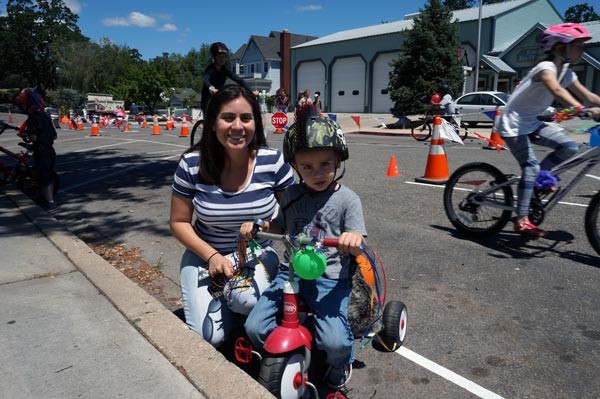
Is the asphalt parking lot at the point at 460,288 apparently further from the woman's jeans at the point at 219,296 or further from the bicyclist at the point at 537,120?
the woman's jeans at the point at 219,296

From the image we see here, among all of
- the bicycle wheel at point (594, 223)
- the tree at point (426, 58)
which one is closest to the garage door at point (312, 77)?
the tree at point (426, 58)

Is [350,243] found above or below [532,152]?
below

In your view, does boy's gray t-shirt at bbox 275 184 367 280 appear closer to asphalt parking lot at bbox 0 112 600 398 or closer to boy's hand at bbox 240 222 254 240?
boy's hand at bbox 240 222 254 240

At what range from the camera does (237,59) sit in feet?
230

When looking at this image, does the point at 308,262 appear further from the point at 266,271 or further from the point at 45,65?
the point at 45,65

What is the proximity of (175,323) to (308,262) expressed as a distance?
50.6 inches

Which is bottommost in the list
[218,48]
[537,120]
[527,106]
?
[537,120]

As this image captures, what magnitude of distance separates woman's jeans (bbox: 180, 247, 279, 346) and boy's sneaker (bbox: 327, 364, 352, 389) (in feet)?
1.84

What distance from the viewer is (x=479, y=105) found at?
2327 cm

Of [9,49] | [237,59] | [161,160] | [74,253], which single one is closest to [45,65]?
[9,49]

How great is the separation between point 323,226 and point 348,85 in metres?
43.4

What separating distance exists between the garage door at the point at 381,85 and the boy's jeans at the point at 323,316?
3946 cm

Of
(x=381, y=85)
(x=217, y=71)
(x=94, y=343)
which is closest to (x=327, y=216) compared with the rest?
(x=94, y=343)

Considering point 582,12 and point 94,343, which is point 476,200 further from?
point 582,12
